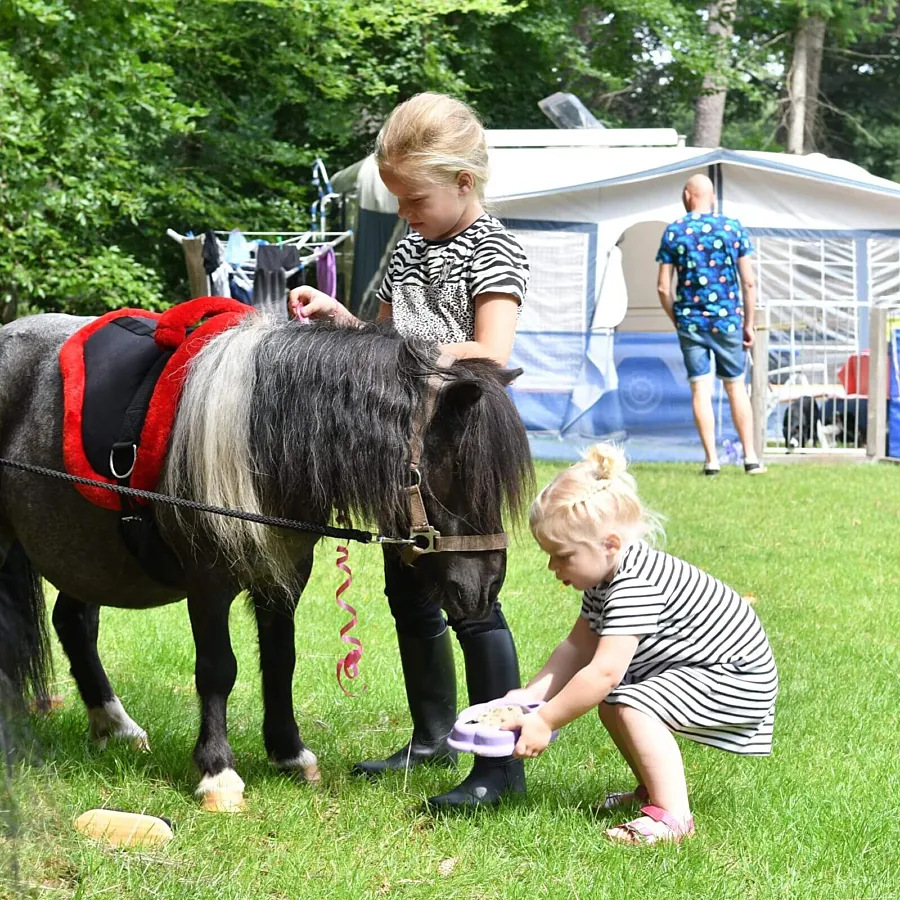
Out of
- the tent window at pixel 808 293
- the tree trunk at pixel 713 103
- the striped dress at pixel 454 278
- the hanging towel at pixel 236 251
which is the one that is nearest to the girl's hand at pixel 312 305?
the striped dress at pixel 454 278

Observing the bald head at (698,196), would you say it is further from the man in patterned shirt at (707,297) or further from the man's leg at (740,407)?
the man's leg at (740,407)

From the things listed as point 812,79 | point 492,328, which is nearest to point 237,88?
point 812,79

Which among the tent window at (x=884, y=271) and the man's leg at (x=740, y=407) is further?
the tent window at (x=884, y=271)

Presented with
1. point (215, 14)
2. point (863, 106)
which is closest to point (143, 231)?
point (215, 14)

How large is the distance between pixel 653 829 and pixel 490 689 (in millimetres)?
586

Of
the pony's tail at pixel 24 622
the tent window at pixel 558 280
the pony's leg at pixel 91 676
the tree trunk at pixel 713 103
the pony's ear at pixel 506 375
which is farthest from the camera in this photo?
the tree trunk at pixel 713 103

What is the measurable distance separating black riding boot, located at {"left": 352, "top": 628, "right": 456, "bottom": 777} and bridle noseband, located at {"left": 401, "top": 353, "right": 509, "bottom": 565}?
0.74 meters

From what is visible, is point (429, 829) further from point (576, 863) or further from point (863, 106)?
point (863, 106)

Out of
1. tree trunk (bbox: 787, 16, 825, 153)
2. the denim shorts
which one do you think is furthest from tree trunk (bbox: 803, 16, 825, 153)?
the denim shorts

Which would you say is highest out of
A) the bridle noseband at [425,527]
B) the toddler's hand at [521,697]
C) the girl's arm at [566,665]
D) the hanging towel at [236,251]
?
the hanging towel at [236,251]

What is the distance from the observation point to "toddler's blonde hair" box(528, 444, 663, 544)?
115 inches

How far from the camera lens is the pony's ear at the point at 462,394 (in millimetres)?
2830

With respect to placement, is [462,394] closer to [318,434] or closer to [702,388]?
[318,434]

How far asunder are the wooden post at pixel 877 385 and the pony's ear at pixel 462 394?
9347mm
